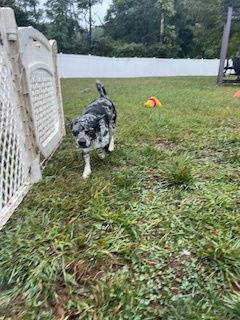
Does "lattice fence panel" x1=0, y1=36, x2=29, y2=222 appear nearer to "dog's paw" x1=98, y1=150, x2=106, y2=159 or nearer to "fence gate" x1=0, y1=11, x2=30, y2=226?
"fence gate" x1=0, y1=11, x2=30, y2=226

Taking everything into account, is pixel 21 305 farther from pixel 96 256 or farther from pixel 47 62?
pixel 47 62

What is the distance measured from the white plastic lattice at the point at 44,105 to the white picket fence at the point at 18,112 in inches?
0.4

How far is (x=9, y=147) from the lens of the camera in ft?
9.22

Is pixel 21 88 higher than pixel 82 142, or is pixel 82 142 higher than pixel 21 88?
pixel 21 88

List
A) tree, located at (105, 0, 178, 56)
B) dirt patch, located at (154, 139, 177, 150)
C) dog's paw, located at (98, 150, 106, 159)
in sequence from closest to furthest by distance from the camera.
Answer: dog's paw, located at (98, 150, 106, 159)
dirt patch, located at (154, 139, 177, 150)
tree, located at (105, 0, 178, 56)

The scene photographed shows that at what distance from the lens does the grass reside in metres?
1.78

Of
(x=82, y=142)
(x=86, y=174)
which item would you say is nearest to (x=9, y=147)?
(x=82, y=142)

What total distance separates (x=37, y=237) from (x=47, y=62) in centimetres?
283

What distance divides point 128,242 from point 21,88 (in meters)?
1.72

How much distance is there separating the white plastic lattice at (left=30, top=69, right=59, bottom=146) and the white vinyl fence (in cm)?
1537

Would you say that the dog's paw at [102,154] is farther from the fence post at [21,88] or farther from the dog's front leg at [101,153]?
the fence post at [21,88]

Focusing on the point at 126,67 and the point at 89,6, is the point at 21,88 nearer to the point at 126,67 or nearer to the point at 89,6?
the point at 126,67

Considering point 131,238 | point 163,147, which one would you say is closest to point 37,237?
point 131,238

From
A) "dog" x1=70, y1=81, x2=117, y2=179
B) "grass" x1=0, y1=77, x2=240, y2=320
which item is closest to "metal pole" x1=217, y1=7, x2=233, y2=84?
"grass" x1=0, y1=77, x2=240, y2=320
